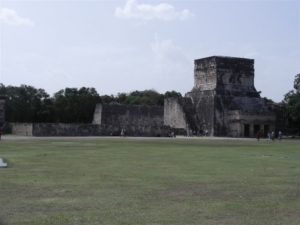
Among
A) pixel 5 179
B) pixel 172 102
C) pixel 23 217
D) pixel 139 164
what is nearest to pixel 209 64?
pixel 172 102

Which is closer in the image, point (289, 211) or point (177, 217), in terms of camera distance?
point (177, 217)

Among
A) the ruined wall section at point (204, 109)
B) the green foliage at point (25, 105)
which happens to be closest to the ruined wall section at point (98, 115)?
the green foliage at point (25, 105)

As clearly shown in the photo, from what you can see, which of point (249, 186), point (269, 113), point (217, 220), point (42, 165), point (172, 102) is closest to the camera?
point (217, 220)

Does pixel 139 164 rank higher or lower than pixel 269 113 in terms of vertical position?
lower

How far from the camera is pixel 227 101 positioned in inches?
2035

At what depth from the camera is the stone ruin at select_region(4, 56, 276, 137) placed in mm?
48219

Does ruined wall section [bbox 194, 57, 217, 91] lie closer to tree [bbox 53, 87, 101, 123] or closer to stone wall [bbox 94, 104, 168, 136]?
stone wall [bbox 94, 104, 168, 136]

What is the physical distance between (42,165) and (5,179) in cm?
326

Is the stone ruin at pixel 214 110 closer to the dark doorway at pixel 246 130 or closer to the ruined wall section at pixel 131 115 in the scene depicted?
the dark doorway at pixel 246 130

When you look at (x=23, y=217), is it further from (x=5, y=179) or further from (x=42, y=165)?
(x=42, y=165)

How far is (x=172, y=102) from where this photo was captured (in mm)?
55500

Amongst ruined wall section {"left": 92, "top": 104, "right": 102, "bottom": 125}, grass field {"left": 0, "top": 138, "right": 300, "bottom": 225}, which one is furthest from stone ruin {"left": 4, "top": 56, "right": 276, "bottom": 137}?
grass field {"left": 0, "top": 138, "right": 300, "bottom": 225}

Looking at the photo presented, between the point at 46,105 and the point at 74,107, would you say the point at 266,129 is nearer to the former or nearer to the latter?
the point at 74,107

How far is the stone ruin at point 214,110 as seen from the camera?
4822 cm
